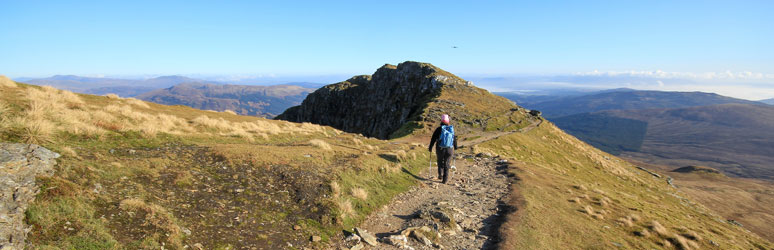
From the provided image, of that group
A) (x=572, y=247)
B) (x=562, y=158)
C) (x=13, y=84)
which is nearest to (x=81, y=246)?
(x=572, y=247)

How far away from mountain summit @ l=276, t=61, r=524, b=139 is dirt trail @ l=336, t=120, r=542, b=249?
32697 millimetres

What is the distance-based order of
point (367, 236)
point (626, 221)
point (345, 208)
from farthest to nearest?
point (626, 221) < point (345, 208) < point (367, 236)

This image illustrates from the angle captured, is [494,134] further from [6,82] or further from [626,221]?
[6,82]

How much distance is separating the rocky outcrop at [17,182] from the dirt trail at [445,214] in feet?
23.2

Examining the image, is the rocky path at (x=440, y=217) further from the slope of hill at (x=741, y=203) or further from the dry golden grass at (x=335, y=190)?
the slope of hill at (x=741, y=203)

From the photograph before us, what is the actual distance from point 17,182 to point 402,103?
89192mm

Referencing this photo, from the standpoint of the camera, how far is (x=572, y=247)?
36.9ft

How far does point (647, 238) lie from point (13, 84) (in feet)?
135

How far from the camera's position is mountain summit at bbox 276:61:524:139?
6356cm

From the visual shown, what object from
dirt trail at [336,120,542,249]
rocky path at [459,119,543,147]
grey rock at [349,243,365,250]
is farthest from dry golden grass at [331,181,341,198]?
rocky path at [459,119,543,147]

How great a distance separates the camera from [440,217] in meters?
12.4

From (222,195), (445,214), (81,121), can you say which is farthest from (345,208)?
(81,121)

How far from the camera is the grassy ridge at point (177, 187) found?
7.44 metres

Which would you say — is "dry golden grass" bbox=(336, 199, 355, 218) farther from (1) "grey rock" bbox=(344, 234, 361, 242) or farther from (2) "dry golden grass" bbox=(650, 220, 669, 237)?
(2) "dry golden grass" bbox=(650, 220, 669, 237)
